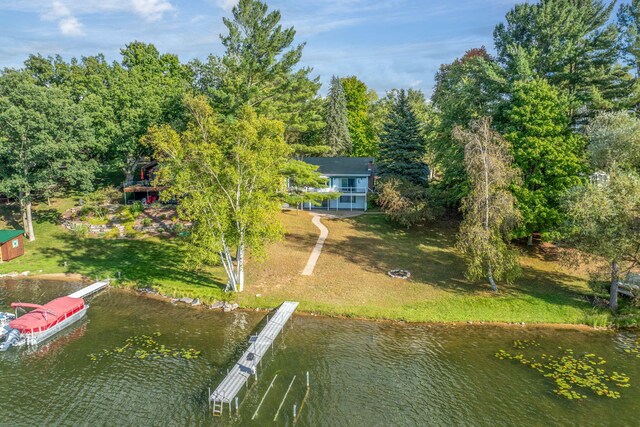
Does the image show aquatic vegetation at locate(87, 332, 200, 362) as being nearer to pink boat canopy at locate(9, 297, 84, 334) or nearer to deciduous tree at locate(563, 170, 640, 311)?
pink boat canopy at locate(9, 297, 84, 334)

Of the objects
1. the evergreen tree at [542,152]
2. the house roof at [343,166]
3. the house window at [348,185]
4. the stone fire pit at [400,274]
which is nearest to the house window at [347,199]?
the house window at [348,185]

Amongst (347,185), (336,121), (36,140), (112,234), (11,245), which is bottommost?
(11,245)

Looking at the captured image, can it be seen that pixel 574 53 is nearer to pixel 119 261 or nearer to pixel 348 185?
pixel 348 185

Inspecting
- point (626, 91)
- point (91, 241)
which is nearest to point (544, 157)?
point (626, 91)

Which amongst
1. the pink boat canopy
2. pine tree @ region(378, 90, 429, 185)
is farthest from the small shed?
pine tree @ region(378, 90, 429, 185)

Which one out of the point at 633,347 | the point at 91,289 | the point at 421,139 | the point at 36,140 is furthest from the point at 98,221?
the point at 633,347

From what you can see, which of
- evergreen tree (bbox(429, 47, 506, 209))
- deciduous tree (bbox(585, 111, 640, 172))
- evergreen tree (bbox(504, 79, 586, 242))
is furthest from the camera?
evergreen tree (bbox(429, 47, 506, 209))

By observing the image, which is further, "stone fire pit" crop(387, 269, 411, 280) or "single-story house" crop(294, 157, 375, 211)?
"single-story house" crop(294, 157, 375, 211)
